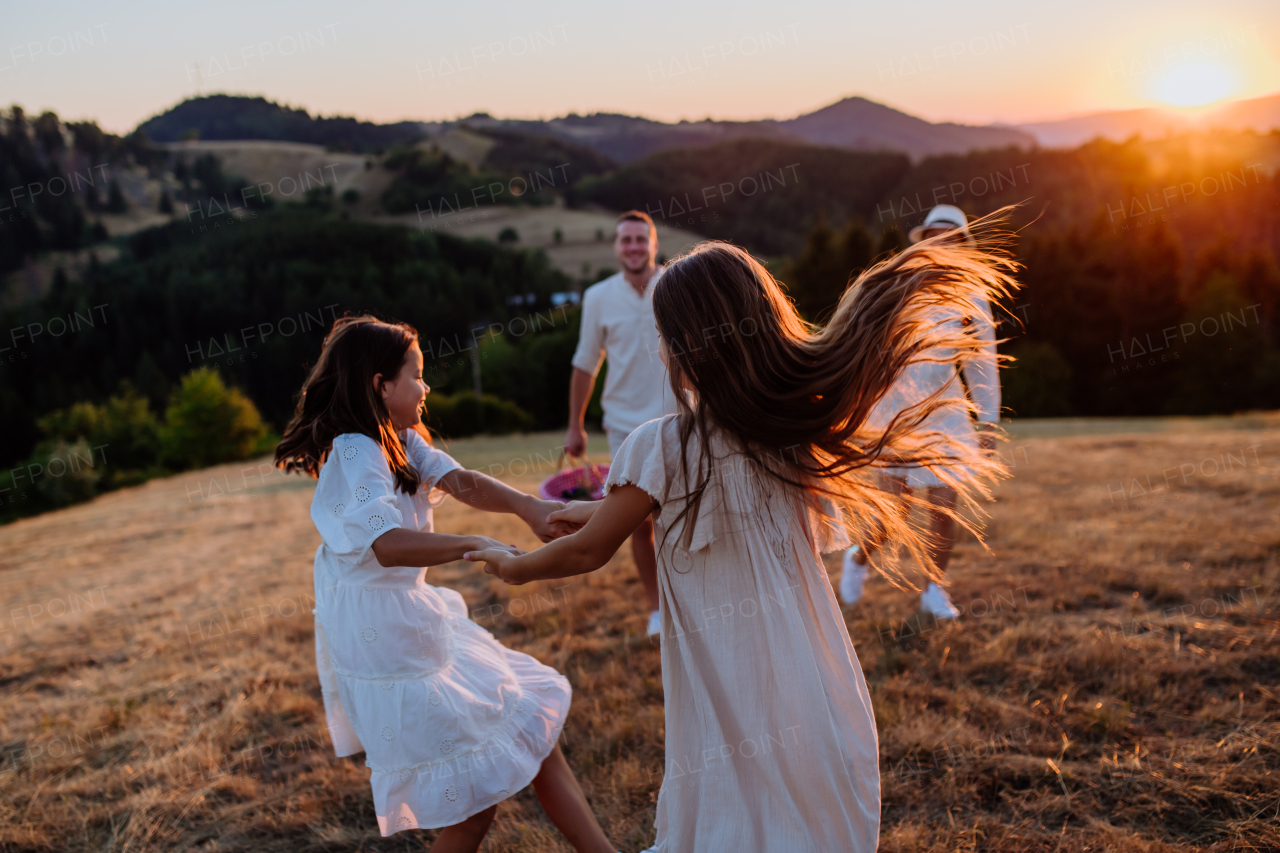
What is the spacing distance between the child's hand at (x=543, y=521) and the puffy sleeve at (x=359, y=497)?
422mm

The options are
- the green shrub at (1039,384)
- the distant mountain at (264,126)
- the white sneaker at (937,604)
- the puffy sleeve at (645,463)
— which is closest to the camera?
the puffy sleeve at (645,463)

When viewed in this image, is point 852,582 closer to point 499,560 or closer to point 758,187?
point 499,560

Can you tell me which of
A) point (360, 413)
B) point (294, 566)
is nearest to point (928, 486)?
point (360, 413)

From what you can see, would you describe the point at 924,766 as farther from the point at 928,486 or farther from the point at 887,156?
the point at 887,156

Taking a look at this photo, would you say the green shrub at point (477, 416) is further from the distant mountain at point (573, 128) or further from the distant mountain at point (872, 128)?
the distant mountain at point (573, 128)

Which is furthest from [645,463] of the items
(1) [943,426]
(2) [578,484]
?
(1) [943,426]

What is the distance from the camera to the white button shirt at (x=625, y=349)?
13.4ft

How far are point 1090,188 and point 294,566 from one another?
68535 millimetres

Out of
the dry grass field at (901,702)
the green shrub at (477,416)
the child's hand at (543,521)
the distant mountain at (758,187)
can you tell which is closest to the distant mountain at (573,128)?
the distant mountain at (758,187)

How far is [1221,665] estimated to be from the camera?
3123 millimetres

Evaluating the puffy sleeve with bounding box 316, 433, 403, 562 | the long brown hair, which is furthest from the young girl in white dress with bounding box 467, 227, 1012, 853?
the long brown hair

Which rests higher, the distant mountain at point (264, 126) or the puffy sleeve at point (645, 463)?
the distant mountain at point (264, 126)

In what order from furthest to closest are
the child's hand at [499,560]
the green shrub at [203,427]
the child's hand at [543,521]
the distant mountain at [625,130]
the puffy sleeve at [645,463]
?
the distant mountain at [625,130] → the green shrub at [203,427] → the child's hand at [543,521] → the child's hand at [499,560] → the puffy sleeve at [645,463]

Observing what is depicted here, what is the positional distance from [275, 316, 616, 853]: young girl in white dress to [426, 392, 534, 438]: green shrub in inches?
1153
